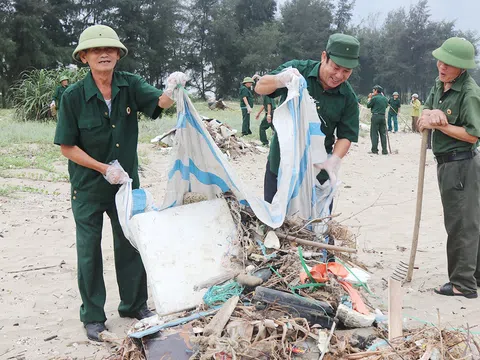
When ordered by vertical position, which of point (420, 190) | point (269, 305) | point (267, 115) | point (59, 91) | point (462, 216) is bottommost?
point (269, 305)

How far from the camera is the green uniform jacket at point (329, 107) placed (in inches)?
125

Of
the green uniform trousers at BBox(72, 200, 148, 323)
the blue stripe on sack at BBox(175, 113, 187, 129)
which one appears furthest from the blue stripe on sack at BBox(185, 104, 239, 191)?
the green uniform trousers at BBox(72, 200, 148, 323)

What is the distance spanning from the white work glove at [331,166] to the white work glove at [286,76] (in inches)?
21.9

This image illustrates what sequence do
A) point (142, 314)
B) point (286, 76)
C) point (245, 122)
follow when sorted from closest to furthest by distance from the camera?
point (286, 76) < point (142, 314) < point (245, 122)

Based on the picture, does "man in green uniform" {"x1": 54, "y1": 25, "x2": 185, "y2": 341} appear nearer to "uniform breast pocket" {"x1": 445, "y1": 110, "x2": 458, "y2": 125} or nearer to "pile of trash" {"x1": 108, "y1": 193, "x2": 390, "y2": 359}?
"pile of trash" {"x1": 108, "y1": 193, "x2": 390, "y2": 359}

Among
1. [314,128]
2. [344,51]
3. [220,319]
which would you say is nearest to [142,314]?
[220,319]

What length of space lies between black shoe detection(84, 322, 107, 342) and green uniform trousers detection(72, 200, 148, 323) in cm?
3

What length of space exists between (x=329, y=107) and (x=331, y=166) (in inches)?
15.8

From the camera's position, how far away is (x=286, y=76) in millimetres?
2801

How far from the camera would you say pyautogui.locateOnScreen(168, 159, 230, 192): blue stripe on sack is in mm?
2984

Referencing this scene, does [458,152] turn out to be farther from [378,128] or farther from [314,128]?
[378,128]

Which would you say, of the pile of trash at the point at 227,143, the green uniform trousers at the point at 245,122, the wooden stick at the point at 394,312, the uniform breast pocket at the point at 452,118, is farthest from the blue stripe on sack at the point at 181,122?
the green uniform trousers at the point at 245,122

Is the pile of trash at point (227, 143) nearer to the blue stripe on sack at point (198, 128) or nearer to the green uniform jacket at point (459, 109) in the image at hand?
the green uniform jacket at point (459, 109)

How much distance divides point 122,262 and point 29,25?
1166 inches
